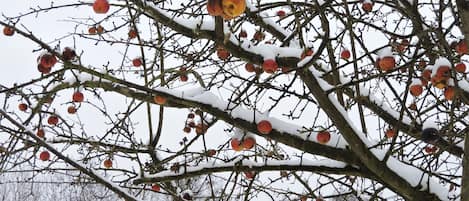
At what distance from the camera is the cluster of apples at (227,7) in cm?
144

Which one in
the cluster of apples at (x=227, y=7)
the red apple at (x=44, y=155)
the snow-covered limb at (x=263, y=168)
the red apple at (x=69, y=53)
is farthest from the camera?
the red apple at (x=44, y=155)

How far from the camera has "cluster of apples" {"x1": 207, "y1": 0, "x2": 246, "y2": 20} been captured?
1436 millimetres

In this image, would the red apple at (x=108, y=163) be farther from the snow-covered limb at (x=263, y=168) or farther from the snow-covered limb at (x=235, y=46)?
the snow-covered limb at (x=235, y=46)

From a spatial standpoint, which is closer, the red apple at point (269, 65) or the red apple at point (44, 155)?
the red apple at point (269, 65)

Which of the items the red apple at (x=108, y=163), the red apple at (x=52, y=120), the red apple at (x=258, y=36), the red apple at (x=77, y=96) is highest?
the red apple at (x=258, y=36)

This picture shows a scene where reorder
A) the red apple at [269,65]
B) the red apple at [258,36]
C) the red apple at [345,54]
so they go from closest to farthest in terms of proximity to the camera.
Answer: the red apple at [269,65] < the red apple at [345,54] < the red apple at [258,36]

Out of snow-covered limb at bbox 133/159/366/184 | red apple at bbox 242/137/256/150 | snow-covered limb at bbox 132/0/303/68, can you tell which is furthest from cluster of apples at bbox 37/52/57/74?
red apple at bbox 242/137/256/150

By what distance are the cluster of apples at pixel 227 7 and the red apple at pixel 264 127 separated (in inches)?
49.5

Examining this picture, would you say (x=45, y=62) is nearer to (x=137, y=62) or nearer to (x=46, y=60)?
(x=46, y=60)

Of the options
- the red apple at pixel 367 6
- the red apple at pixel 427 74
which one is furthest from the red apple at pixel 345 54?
the red apple at pixel 427 74

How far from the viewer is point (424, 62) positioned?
3.26m

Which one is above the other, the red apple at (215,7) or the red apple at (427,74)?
the red apple at (427,74)

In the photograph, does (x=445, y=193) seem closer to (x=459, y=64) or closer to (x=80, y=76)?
(x=459, y=64)

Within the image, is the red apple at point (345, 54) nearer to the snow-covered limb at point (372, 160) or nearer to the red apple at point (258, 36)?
the red apple at point (258, 36)
